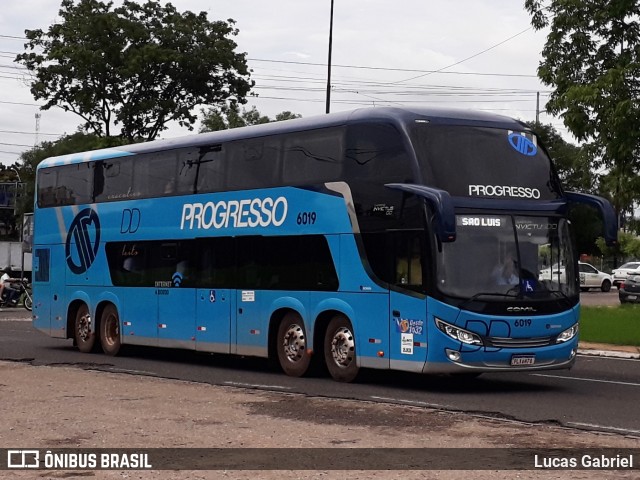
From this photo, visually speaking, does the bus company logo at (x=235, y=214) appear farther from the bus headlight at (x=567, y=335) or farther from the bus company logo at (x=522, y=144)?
the bus headlight at (x=567, y=335)

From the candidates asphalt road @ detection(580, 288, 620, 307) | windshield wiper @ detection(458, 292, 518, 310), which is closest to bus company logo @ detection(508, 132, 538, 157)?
windshield wiper @ detection(458, 292, 518, 310)

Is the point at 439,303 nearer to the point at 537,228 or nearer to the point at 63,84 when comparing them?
the point at 537,228

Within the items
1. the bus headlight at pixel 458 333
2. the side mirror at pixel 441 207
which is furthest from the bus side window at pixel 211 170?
the bus headlight at pixel 458 333

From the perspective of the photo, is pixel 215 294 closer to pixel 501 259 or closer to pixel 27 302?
pixel 501 259

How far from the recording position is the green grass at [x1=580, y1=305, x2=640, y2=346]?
28172 mm

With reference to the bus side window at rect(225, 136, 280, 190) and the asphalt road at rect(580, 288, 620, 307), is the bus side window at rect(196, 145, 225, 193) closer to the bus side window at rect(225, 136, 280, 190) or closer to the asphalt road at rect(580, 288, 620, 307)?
the bus side window at rect(225, 136, 280, 190)

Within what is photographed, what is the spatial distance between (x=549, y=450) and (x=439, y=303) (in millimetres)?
6040

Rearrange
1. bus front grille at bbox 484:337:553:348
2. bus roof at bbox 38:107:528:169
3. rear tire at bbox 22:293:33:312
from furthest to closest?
1. rear tire at bbox 22:293:33:312
2. bus roof at bbox 38:107:528:169
3. bus front grille at bbox 484:337:553:348

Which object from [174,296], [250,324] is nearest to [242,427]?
[250,324]

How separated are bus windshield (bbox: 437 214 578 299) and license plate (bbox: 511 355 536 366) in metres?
0.80

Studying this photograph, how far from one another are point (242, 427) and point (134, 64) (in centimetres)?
3657

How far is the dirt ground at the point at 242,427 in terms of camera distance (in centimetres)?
1009

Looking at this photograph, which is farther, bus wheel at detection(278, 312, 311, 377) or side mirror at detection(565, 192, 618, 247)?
bus wheel at detection(278, 312, 311, 377)

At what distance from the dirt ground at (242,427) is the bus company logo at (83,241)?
28.0 ft
